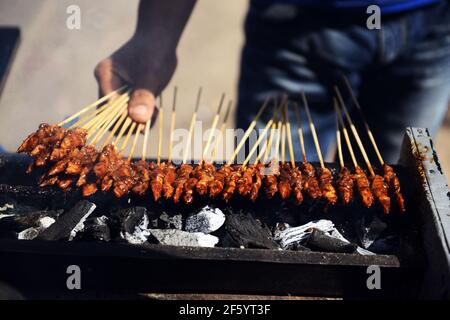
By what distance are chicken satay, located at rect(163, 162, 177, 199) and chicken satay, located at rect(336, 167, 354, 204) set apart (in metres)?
1.27

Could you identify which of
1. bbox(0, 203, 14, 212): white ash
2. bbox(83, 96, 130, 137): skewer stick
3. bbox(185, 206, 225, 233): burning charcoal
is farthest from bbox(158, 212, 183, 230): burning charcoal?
bbox(0, 203, 14, 212): white ash

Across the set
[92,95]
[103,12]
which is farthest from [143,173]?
[103,12]

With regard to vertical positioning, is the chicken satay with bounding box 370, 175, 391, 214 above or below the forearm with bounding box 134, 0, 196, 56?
below

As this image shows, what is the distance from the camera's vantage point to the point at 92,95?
8.23 metres

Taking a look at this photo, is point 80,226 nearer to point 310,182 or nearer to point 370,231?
point 310,182

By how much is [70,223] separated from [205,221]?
0.98 meters

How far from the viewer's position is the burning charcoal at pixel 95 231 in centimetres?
363

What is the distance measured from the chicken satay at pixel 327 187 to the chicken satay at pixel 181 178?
1.01 m

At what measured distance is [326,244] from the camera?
3.71m

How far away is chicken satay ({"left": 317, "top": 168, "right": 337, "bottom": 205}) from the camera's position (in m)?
3.93

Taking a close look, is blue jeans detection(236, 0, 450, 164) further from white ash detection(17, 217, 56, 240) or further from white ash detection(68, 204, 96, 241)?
white ash detection(17, 217, 56, 240)

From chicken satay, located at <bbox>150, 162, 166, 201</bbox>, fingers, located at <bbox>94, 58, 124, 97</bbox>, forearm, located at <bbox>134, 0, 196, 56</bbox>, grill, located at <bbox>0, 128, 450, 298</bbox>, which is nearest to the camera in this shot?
grill, located at <bbox>0, 128, 450, 298</bbox>

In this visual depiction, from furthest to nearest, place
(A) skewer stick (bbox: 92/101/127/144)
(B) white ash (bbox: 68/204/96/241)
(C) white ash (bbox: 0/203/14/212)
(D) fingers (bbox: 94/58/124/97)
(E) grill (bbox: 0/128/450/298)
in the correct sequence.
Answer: (D) fingers (bbox: 94/58/124/97) < (A) skewer stick (bbox: 92/101/127/144) < (C) white ash (bbox: 0/203/14/212) < (B) white ash (bbox: 68/204/96/241) < (E) grill (bbox: 0/128/450/298)
